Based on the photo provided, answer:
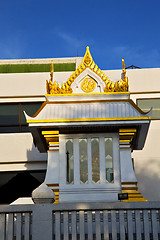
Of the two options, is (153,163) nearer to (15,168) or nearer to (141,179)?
(141,179)

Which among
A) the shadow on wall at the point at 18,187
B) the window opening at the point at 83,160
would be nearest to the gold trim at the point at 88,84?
the window opening at the point at 83,160

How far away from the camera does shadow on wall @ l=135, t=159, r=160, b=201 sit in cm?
1708

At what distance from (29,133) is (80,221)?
35.9 feet

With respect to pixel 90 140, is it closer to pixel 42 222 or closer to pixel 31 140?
pixel 42 222

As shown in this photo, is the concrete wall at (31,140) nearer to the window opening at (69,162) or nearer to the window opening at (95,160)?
the window opening at (95,160)

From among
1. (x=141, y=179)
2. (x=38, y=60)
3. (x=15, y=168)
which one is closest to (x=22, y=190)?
(x=15, y=168)

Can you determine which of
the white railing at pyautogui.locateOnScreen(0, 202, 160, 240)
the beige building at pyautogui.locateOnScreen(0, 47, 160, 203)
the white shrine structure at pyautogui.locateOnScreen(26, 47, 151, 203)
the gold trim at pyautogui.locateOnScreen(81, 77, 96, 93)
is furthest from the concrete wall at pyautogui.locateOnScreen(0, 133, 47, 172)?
the white railing at pyautogui.locateOnScreen(0, 202, 160, 240)

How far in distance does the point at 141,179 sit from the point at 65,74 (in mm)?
6184

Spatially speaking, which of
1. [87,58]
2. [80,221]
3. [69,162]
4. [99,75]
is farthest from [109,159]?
[80,221]

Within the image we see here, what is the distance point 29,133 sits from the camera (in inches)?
731

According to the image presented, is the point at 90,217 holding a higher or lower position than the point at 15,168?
lower

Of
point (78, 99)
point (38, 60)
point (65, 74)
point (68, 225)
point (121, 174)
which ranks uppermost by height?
point (38, 60)

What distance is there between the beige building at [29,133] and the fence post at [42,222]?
32.2ft

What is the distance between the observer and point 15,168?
60.4 feet
